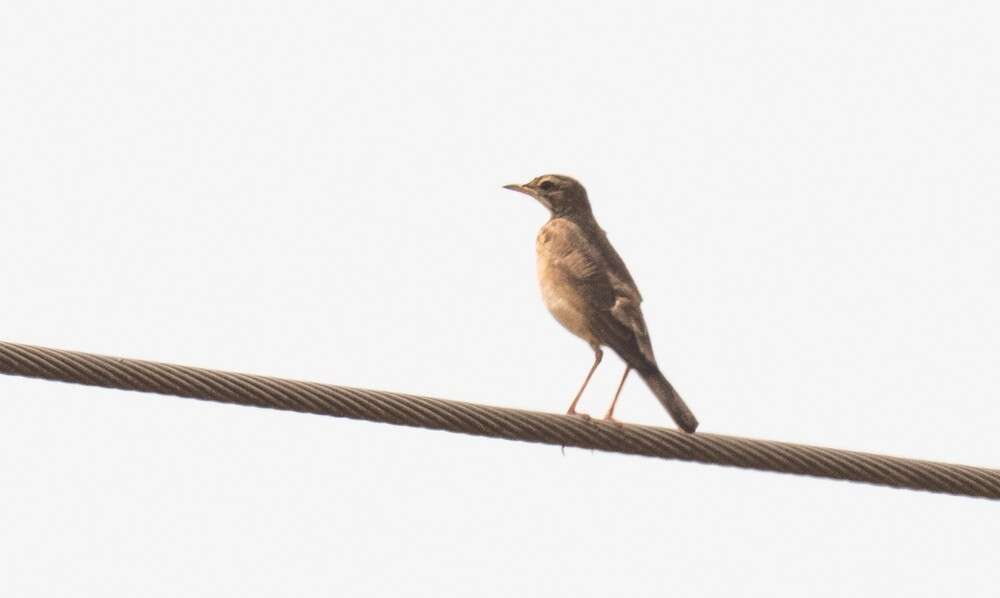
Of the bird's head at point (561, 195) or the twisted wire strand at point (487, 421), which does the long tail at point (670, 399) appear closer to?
the twisted wire strand at point (487, 421)

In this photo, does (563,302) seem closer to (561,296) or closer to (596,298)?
(561,296)

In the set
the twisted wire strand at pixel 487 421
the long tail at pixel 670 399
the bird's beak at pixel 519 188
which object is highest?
the bird's beak at pixel 519 188

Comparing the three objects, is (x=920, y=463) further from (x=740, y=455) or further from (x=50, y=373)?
(x=50, y=373)

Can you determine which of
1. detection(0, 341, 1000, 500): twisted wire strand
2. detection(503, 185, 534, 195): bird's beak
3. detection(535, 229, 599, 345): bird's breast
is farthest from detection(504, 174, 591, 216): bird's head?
detection(0, 341, 1000, 500): twisted wire strand

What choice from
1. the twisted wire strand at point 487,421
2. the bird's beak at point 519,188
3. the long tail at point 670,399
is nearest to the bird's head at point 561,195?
the bird's beak at point 519,188

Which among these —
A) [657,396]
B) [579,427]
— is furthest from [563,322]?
[579,427]

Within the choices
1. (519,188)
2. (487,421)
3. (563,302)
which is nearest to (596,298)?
(563,302)
